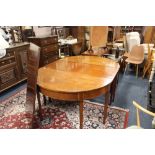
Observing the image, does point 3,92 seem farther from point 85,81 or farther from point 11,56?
point 85,81

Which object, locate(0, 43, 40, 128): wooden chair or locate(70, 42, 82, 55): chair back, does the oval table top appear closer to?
locate(0, 43, 40, 128): wooden chair

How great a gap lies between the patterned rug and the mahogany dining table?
0.19m

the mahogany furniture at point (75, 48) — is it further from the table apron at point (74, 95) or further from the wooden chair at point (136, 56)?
the table apron at point (74, 95)

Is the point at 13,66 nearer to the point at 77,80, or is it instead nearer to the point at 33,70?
the point at 33,70

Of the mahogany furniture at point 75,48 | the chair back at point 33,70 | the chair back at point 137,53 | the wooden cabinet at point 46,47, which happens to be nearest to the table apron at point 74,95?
the chair back at point 33,70

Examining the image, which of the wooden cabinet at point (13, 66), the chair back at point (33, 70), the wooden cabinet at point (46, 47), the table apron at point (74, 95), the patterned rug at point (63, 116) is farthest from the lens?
the wooden cabinet at point (46, 47)

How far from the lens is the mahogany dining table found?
1466mm

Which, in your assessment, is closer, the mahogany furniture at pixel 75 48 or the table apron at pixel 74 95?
the table apron at pixel 74 95

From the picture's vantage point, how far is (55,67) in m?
2.09

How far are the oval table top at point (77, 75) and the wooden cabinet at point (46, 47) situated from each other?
3.91 feet

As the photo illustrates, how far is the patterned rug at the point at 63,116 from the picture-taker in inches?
78.7

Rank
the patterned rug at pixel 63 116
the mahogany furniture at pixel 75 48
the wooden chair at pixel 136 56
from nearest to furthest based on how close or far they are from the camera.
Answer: the patterned rug at pixel 63 116
the wooden chair at pixel 136 56
the mahogany furniture at pixel 75 48

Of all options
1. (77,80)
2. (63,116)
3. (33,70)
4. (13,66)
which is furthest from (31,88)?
(13,66)

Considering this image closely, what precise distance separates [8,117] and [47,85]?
1.07 m
